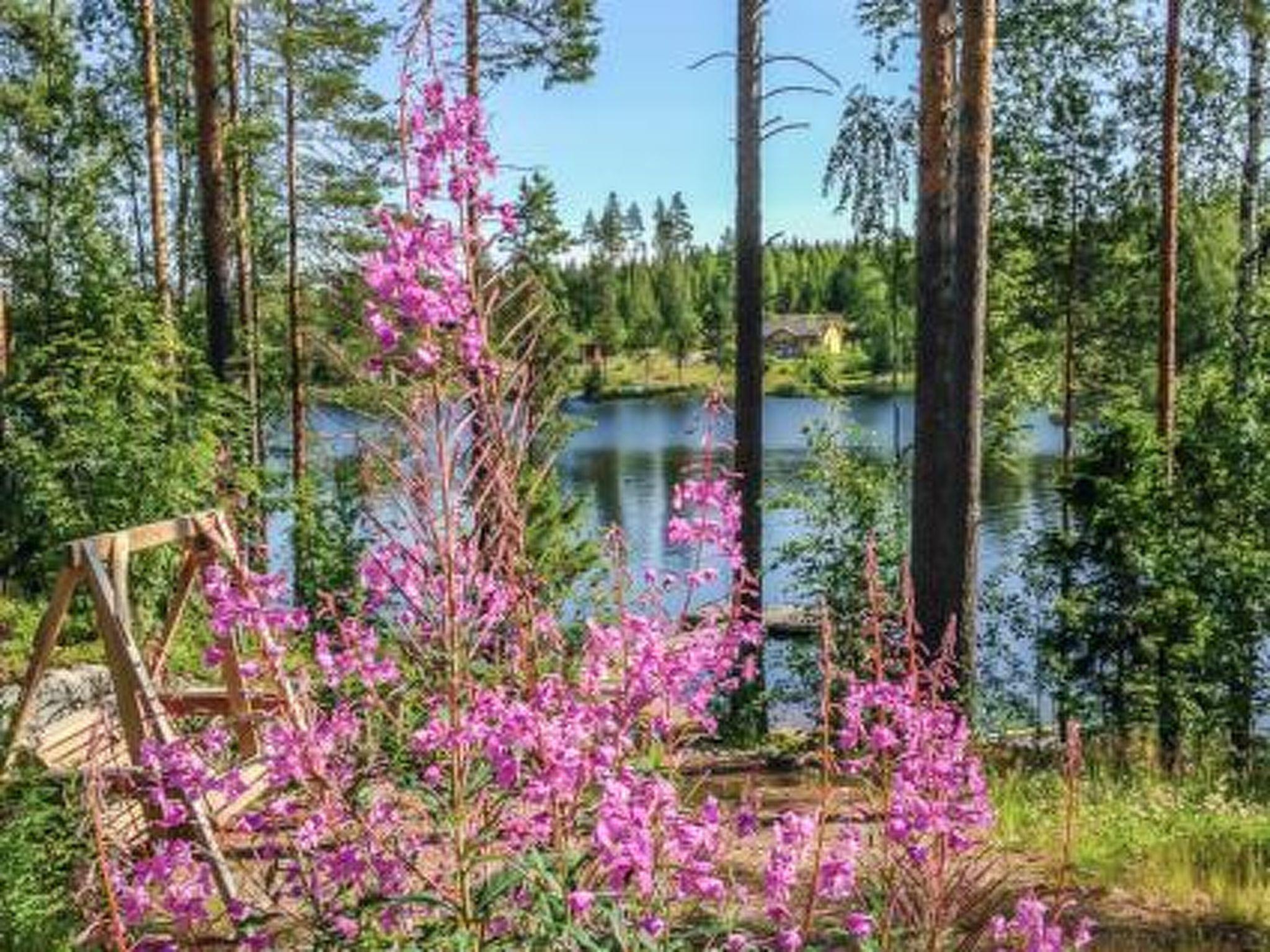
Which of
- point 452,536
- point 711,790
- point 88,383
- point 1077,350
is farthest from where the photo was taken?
point 1077,350

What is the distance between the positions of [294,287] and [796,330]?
235 feet

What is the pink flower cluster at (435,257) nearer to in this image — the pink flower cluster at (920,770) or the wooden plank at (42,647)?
the pink flower cluster at (920,770)

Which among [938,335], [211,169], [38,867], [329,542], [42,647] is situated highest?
[211,169]

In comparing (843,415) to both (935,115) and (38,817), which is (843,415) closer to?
(935,115)

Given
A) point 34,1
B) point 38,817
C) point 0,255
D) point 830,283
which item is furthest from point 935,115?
point 830,283

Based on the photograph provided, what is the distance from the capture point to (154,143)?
17938mm

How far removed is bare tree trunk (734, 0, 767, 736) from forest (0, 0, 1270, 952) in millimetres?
39

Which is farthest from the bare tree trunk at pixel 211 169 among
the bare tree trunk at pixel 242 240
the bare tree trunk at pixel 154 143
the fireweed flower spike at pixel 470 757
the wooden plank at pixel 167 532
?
the fireweed flower spike at pixel 470 757

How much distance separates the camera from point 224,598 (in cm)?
283

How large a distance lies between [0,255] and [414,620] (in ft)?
85.0

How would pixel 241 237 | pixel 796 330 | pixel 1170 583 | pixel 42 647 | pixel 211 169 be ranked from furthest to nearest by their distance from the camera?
1. pixel 796 330
2. pixel 241 237
3. pixel 211 169
4. pixel 1170 583
5. pixel 42 647

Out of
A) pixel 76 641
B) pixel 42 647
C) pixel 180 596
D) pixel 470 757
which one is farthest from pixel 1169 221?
pixel 470 757

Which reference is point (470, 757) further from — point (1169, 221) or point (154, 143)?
point (154, 143)

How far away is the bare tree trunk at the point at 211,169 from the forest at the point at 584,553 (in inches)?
1.7
